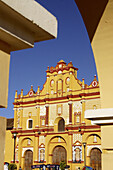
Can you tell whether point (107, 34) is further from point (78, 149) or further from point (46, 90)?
point (46, 90)

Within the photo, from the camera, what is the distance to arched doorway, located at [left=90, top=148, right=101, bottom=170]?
28.8 m

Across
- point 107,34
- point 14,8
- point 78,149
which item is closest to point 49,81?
point 78,149

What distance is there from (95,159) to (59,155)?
165 inches

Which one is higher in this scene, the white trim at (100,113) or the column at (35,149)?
the white trim at (100,113)

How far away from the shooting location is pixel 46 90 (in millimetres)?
34219

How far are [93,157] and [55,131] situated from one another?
201 inches

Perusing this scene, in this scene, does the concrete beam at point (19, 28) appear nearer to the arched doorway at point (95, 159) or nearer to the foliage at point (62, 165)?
the arched doorway at point (95, 159)

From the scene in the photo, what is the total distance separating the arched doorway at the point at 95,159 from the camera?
28766mm

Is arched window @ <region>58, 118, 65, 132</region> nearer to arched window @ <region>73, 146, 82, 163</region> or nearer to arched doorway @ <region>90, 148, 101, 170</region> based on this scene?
arched window @ <region>73, 146, 82, 163</region>

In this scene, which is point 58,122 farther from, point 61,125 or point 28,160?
point 28,160

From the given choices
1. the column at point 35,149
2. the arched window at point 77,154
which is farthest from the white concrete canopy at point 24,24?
the column at point 35,149

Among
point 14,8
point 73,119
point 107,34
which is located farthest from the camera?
point 73,119

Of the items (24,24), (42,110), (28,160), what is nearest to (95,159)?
(28,160)

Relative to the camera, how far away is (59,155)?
3133cm
